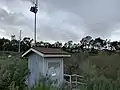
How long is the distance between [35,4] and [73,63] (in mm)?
4972

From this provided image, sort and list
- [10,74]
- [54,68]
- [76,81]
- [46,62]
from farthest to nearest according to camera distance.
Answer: [54,68] < [46,62] < [76,81] < [10,74]

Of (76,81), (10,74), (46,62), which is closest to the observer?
(10,74)

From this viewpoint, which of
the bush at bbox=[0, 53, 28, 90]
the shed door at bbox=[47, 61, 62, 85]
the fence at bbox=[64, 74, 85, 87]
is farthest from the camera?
the shed door at bbox=[47, 61, 62, 85]

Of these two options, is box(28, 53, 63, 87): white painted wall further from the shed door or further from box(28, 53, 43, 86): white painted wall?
the shed door

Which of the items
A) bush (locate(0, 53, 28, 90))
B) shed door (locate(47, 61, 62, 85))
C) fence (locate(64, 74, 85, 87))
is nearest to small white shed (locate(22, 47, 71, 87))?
shed door (locate(47, 61, 62, 85))

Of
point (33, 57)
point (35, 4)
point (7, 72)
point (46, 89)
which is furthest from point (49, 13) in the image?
point (46, 89)

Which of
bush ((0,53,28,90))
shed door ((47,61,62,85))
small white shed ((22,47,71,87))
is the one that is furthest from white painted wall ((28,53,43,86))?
bush ((0,53,28,90))

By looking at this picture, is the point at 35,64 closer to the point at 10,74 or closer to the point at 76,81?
the point at 10,74

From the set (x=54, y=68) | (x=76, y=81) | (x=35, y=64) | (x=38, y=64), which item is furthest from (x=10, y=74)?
(x=54, y=68)

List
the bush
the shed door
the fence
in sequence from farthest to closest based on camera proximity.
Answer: the shed door → the bush → the fence

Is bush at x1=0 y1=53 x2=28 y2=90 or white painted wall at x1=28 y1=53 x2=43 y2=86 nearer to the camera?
bush at x1=0 y1=53 x2=28 y2=90

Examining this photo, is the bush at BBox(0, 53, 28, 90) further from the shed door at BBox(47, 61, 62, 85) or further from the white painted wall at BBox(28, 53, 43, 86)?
the shed door at BBox(47, 61, 62, 85)

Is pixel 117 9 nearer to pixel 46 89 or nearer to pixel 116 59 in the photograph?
pixel 116 59

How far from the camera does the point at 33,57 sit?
12242mm
